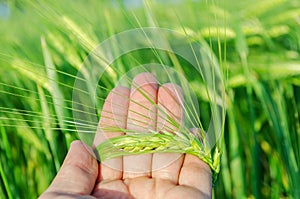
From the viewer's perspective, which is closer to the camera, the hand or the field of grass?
the hand

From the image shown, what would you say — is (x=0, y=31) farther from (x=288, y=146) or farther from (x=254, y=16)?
(x=288, y=146)

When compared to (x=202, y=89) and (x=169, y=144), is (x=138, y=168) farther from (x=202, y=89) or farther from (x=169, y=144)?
(x=202, y=89)

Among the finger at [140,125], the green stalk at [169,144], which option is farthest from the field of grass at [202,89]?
the green stalk at [169,144]

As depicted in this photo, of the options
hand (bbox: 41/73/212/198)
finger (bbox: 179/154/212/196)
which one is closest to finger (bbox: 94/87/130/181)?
hand (bbox: 41/73/212/198)

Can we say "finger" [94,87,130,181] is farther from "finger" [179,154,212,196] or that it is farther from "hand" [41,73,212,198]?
"finger" [179,154,212,196]

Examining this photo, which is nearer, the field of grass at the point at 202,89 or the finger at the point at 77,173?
the finger at the point at 77,173

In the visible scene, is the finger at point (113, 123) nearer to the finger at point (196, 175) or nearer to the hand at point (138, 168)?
the hand at point (138, 168)

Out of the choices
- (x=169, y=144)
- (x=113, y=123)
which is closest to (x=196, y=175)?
(x=169, y=144)
